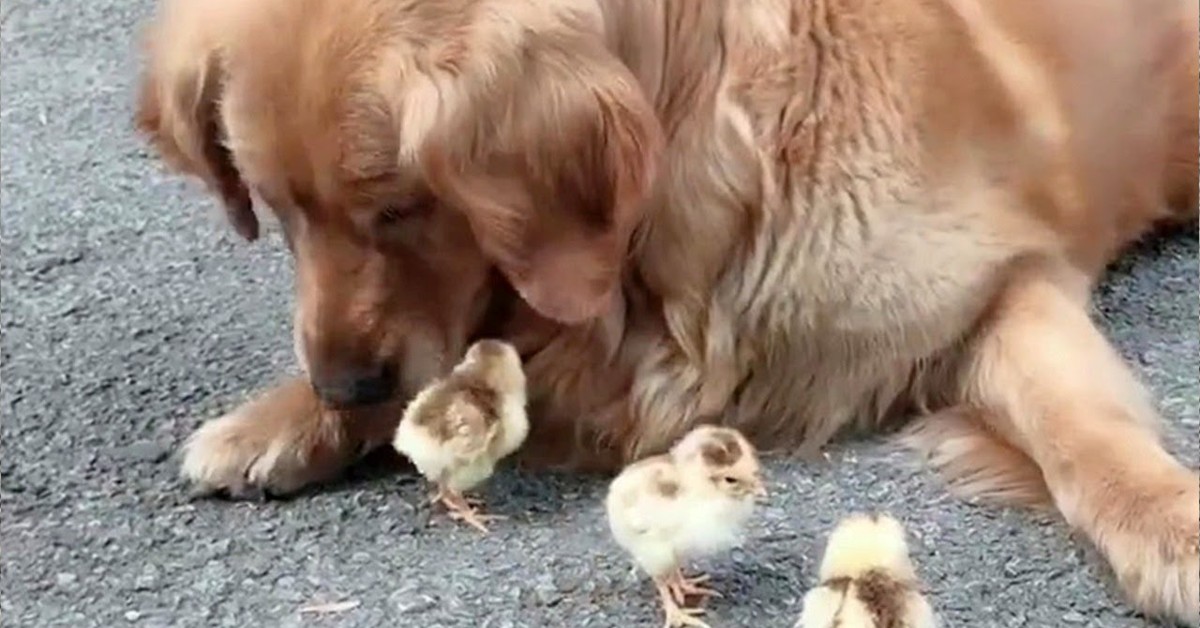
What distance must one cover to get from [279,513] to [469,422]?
0.23 metres

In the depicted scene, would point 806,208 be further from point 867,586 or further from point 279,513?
point 279,513

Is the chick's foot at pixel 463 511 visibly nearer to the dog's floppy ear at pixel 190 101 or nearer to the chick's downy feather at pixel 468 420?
the chick's downy feather at pixel 468 420

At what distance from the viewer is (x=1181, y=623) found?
152cm

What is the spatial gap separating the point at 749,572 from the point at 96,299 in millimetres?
991

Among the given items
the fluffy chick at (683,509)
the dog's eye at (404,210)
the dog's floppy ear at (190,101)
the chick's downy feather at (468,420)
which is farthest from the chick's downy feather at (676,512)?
the dog's floppy ear at (190,101)

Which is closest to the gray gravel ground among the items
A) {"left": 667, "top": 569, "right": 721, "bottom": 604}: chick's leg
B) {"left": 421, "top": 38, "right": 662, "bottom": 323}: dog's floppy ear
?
{"left": 667, "top": 569, "right": 721, "bottom": 604}: chick's leg

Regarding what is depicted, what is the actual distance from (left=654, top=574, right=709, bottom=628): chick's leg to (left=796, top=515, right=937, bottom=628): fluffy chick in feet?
0.33

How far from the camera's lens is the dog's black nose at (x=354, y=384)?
170 cm

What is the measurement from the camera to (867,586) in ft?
4.68

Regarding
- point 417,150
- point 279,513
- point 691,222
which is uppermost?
point 417,150

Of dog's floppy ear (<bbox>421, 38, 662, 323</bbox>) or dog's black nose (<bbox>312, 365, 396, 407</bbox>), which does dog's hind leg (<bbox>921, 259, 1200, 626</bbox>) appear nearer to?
dog's floppy ear (<bbox>421, 38, 662, 323</bbox>)

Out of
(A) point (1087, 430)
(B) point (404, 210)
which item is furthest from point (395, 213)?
(A) point (1087, 430)

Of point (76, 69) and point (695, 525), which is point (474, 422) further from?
point (76, 69)

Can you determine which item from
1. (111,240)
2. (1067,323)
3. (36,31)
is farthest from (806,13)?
(36,31)
